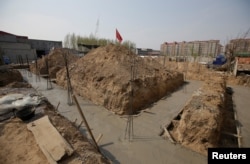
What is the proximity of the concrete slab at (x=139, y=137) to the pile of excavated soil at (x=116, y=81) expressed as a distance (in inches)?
23.5

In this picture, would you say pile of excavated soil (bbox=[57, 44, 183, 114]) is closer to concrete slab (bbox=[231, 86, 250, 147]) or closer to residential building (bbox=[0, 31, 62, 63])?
concrete slab (bbox=[231, 86, 250, 147])

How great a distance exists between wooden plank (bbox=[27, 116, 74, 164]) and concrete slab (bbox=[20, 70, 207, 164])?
160cm

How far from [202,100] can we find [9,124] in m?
6.71

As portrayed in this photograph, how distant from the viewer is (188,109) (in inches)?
211

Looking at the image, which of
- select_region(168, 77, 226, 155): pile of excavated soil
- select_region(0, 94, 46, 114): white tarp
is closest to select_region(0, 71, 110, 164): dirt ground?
select_region(0, 94, 46, 114): white tarp

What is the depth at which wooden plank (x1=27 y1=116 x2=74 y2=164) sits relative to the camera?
286 cm

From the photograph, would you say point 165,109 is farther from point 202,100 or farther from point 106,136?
point 106,136

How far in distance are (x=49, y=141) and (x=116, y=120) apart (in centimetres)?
340

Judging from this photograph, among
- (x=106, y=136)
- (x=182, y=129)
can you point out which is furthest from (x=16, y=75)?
(x=182, y=129)

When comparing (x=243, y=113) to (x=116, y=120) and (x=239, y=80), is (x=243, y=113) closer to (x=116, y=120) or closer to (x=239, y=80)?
(x=116, y=120)

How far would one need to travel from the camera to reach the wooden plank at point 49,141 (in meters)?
2.86

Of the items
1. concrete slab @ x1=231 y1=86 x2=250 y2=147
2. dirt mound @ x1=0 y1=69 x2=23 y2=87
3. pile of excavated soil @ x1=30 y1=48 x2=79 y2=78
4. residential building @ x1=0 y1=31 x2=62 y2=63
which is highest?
residential building @ x1=0 y1=31 x2=62 y2=63

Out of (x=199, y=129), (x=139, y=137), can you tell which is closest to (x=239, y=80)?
(x=199, y=129)

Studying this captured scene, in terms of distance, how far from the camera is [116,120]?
6.30m
